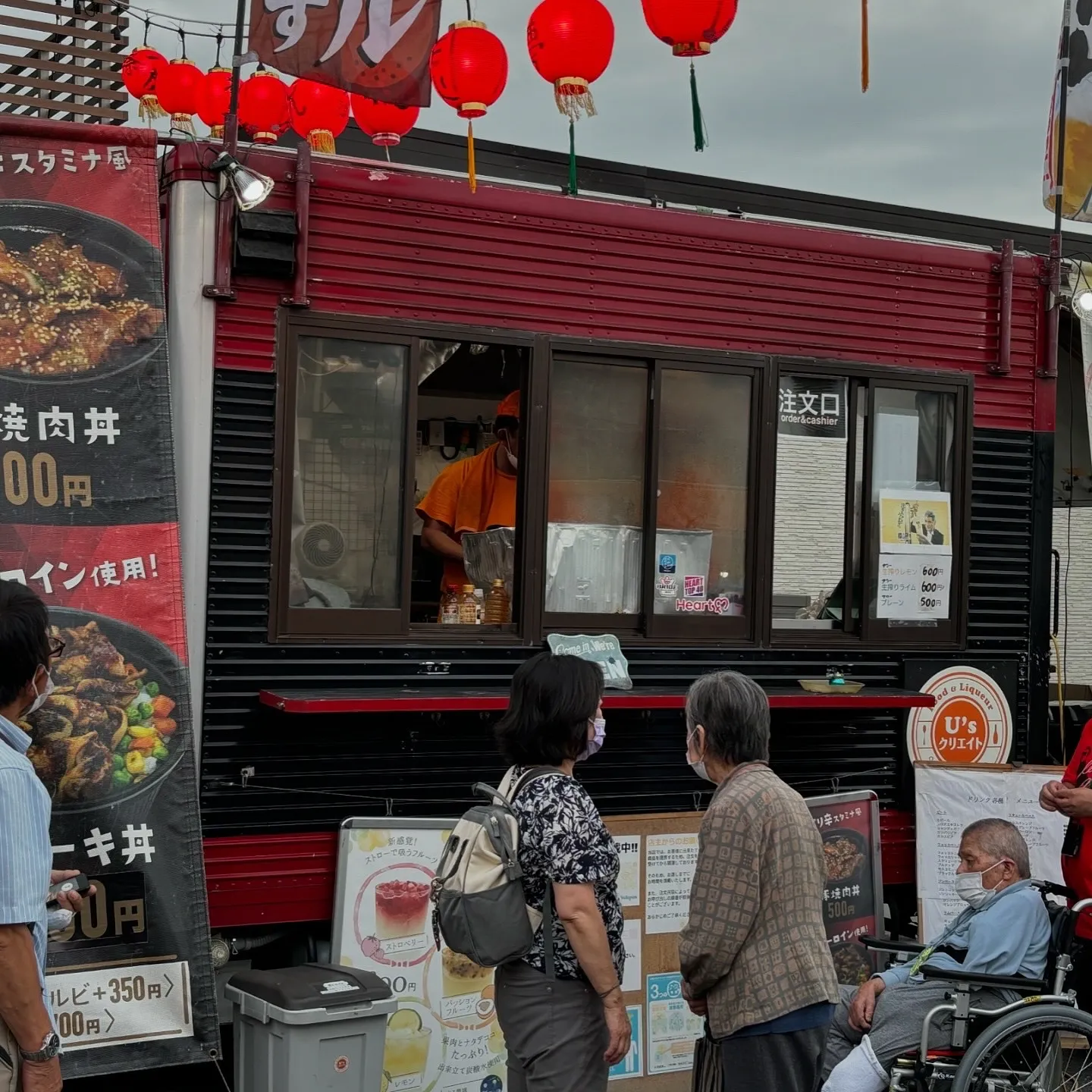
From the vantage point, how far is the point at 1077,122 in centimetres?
720

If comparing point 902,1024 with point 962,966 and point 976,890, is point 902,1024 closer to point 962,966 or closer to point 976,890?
point 962,966

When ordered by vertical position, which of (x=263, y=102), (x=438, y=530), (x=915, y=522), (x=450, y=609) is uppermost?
(x=263, y=102)

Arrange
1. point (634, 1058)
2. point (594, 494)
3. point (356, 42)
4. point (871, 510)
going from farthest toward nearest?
1. point (871, 510)
2. point (594, 494)
3. point (634, 1058)
4. point (356, 42)

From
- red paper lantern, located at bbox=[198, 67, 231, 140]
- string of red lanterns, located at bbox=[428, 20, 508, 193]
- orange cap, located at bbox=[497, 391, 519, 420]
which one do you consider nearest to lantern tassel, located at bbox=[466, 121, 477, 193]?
string of red lanterns, located at bbox=[428, 20, 508, 193]

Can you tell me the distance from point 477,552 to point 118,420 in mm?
1805

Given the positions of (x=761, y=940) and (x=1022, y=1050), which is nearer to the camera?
(x=761, y=940)

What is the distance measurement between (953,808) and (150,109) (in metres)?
6.75

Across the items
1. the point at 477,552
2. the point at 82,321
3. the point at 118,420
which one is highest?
the point at 82,321

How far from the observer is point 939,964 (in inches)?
197

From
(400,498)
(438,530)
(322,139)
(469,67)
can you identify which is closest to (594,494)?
(438,530)

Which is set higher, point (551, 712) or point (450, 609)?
point (450, 609)

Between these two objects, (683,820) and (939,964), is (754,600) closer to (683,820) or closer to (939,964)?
(683,820)

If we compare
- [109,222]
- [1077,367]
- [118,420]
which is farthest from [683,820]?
[1077,367]

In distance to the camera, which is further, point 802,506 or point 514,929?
point 802,506
